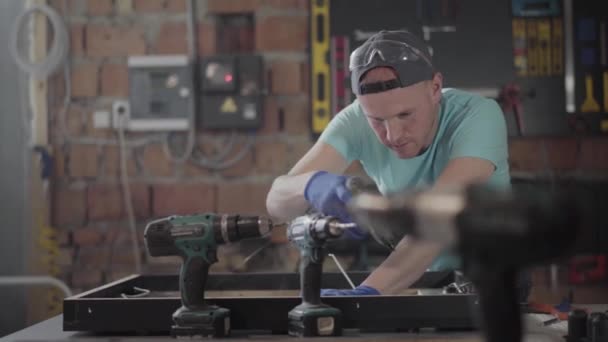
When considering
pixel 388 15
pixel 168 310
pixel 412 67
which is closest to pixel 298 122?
pixel 388 15

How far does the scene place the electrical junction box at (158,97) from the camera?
100 inches

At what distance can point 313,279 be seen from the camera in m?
1.08

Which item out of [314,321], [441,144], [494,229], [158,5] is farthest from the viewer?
[158,5]

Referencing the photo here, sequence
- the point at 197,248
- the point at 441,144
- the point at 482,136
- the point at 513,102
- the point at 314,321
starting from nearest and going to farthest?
1. the point at 314,321
2. the point at 197,248
3. the point at 482,136
4. the point at 441,144
5. the point at 513,102

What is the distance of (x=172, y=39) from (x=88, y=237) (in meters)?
0.71

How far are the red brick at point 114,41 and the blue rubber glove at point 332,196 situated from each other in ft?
5.04

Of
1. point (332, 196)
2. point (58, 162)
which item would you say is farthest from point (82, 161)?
point (332, 196)

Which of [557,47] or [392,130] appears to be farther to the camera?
[557,47]

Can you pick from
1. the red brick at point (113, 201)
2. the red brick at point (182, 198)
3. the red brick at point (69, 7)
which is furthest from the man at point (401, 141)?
the red brick at point (69, 7)

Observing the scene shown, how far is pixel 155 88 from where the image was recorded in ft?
8.38

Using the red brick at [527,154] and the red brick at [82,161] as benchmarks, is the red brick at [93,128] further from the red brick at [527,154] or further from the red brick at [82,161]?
the red brick at [527,154]

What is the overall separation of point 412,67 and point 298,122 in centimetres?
120

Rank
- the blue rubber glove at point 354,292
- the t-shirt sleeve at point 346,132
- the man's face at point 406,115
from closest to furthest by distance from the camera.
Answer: the blue rubber glove at point 354,292 → the man's face at point 406,115 → the t-shirt sleeve at point 346,132

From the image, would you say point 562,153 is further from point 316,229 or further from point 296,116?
point 316,229
